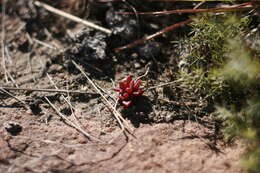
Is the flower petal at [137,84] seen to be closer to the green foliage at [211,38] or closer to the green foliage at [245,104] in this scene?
the green foliage at [211,38]

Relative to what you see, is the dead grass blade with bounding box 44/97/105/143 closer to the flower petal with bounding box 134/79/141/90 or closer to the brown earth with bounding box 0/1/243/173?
the brown earth with bounding box 0/1/243/173

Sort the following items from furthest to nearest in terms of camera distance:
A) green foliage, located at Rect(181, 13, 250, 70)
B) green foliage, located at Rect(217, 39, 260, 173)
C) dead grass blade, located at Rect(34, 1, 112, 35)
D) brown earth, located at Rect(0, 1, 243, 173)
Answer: dead grass blade, located at Rect(34, 1, 112, 35), green foliage, located at Rect(181, 13, 250, 70), brown earth, located at Rect(0, 1, 243, 173), green foliage, located at Rect(217, 39, 260, 173)

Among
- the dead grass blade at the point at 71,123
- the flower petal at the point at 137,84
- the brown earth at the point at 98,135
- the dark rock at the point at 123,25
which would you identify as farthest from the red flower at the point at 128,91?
the dark rock at the point at 123,25

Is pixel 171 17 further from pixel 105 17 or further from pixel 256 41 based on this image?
pixel 256 41

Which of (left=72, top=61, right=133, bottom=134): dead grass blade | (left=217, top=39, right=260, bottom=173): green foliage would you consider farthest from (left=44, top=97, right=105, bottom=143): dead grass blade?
(left=217, top=39, right=260, bottom=173): green foliage

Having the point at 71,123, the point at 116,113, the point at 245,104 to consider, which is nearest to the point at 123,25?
the point at 116,113

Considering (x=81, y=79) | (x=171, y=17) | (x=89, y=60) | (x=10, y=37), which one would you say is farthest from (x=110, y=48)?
(x=10, y=37)

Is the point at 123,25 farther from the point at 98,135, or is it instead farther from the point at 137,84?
the point at 98,135
